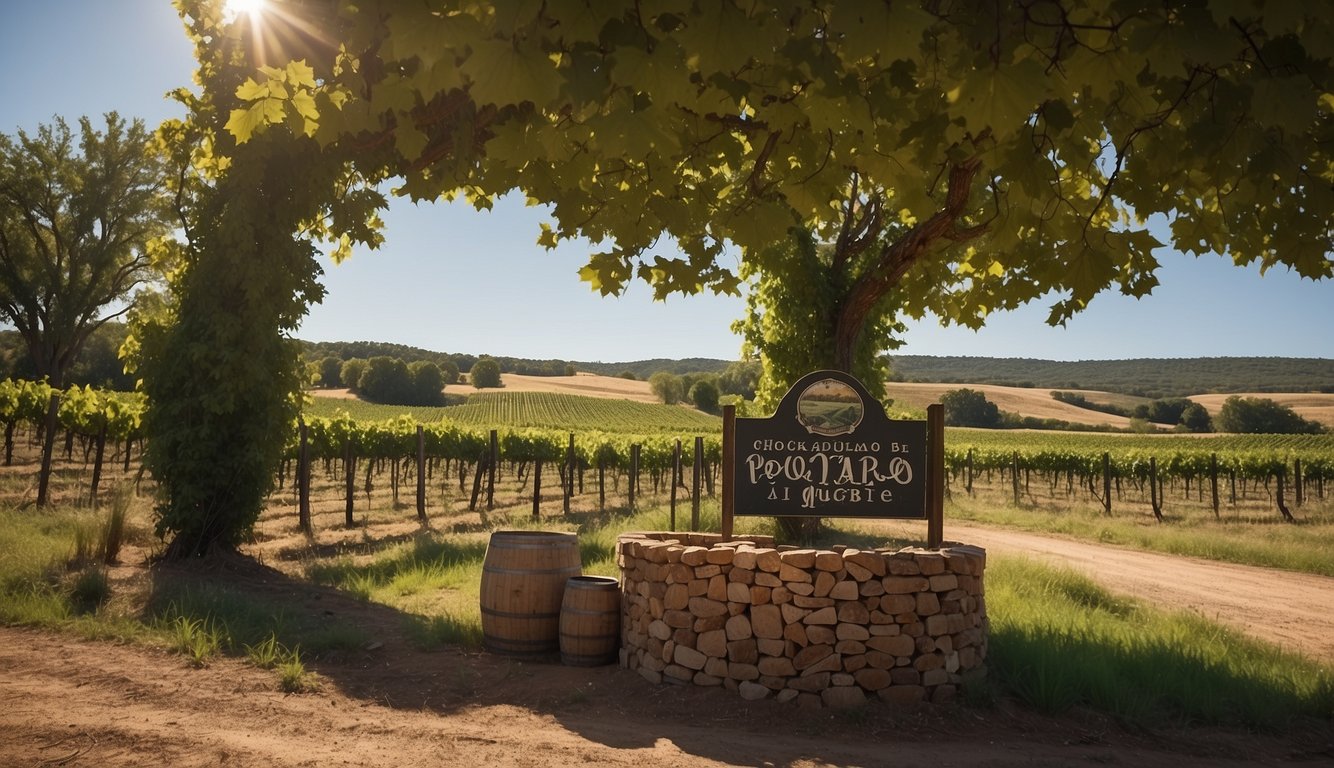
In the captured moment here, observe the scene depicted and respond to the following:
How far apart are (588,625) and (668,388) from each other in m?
86.7

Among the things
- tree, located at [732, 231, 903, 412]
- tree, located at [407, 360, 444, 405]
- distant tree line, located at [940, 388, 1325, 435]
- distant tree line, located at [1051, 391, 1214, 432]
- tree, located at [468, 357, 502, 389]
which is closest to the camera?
tree, located at [732, 231, 903, 412]

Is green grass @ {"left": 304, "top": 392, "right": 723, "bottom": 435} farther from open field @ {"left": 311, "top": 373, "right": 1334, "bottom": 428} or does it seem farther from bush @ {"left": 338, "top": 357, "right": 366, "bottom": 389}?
bush @ {"left": 338, "top": 357, "right": 366, "bottom": 389}

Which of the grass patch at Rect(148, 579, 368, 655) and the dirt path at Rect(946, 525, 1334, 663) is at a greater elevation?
the grass patch at Rect(148, 579, 368, 655)

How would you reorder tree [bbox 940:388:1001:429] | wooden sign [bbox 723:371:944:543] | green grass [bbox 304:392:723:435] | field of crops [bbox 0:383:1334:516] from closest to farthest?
wooden sign [bbox 723:371:944:543] → field of crops [bbox 0:383:1334:516] → green grass [bbox 304:392:723:435] → tree [bbox 940:388:1001:429]

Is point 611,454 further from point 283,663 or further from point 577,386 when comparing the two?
point 577,386

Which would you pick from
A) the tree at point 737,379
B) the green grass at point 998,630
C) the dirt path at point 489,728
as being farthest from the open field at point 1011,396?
the dirt path at point 489,728

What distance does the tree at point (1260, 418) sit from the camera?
190 feet

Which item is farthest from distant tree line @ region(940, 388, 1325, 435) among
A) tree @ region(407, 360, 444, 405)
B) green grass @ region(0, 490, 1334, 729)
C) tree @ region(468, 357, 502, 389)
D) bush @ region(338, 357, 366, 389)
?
green grass @ region(0, 490, 1334, 729)

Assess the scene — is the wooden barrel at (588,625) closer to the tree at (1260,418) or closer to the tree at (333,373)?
the tree at (1260,418)

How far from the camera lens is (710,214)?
5316mm

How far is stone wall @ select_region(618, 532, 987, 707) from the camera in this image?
Result: 16.5 feet

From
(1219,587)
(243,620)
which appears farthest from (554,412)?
(243,620)

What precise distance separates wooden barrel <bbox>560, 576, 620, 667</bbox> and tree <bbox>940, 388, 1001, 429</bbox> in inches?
2617

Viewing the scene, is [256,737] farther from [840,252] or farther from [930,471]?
[840,252]
